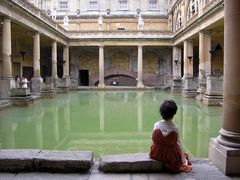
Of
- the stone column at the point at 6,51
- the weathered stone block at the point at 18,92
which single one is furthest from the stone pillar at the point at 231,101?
the stone column at the point at 6,51

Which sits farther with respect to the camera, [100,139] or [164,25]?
[164,25]

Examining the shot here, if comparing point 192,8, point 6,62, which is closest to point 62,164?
point 6,62

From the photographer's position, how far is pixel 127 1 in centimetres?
4731

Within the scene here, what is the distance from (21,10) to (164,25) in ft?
94.5

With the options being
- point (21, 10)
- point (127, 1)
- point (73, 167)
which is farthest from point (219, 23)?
point (127, 1)

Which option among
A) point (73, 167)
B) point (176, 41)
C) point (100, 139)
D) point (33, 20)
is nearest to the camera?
point (73, 167)

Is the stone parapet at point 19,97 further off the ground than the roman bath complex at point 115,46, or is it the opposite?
the roman bath complex at point 115,46

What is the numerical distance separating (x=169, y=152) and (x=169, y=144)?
12cm

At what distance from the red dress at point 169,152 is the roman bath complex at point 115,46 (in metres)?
8.83

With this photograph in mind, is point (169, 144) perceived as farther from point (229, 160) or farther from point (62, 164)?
point (62, 164)

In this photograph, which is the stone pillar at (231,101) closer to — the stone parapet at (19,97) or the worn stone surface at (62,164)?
the worn stone surface at (62,164)

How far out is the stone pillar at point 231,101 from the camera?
186 inches

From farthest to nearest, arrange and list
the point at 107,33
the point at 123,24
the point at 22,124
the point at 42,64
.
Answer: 1. the point at 123,24
2. the point at 42,64
3. the point at 107,33
4. the point at 22,124

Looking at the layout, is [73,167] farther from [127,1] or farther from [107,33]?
[127,1]
